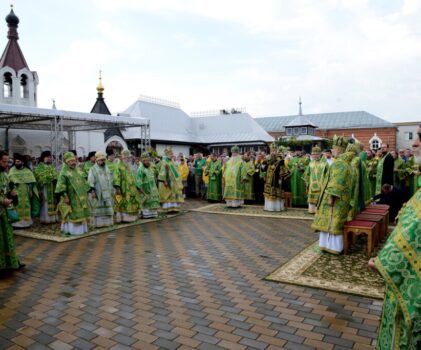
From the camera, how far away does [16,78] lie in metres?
20.6

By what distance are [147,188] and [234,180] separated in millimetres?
3011

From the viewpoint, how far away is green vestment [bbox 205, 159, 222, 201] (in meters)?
13.6

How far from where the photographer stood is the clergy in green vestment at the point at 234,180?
1190 cm

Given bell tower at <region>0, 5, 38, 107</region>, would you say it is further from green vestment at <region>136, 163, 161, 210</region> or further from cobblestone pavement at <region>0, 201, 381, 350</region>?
cobblestone pavement at <region>0, 201, 381, 350</region>

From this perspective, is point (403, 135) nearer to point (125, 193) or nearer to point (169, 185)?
point (169, 185)

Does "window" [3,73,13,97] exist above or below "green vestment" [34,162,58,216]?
above

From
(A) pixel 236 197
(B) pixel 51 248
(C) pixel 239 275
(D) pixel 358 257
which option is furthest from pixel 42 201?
(D) pixel 358 257

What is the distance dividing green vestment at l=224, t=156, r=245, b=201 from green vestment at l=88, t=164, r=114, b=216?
4258mm

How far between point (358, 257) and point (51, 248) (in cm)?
542

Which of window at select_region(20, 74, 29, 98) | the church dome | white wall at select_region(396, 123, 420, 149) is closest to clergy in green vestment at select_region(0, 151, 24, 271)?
window at select_region(20, 74, 29, 98)

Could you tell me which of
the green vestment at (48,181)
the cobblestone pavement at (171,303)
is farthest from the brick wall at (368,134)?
the cobblestone pavement at (171,303)

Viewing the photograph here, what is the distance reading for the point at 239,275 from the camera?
5.16 metres

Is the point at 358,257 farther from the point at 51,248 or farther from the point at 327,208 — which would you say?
the point at 51,248

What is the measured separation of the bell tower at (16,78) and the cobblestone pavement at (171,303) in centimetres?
1659
